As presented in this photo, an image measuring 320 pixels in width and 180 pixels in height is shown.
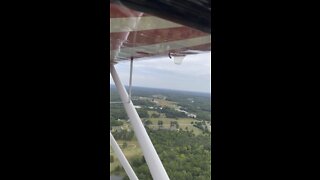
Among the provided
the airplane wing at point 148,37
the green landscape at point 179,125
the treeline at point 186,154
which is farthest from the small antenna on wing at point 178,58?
the treeline at point 186,154

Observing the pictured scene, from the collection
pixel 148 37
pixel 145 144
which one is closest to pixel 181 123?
pixel 148 37

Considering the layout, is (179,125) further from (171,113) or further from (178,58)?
(178,58)

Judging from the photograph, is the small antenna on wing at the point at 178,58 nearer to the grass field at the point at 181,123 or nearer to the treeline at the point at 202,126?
the grass field at the point at 181,123

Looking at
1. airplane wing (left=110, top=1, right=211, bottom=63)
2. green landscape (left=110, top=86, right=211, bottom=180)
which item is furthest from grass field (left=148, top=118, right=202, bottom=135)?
airplane wing (left=110, top=1, right=211, bottom=63)

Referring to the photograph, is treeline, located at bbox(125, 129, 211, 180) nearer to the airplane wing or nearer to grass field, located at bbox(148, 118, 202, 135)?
grass field, located at bbox(148, 118, 202, 135)

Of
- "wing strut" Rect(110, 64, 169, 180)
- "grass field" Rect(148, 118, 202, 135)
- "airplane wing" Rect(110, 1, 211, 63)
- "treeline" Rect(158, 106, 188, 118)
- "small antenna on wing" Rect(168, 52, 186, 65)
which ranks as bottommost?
"wing strut" Rect(110, 64, 169, 180)

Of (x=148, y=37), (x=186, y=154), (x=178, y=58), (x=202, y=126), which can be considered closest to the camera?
(x=202, y=126)

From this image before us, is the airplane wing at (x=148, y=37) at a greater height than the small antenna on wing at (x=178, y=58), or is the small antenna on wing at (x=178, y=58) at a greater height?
the airplane wing at (x=148, y=37)

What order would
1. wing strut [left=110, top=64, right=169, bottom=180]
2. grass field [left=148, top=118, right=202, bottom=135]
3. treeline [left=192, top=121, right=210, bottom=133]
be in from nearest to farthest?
treeline [left=192, top=121, right=210, bottom=133]
grass field [left=148, top=118, right=202, bottom=135]
wing strut [left=110, top=64, right=169, bottom=180]
